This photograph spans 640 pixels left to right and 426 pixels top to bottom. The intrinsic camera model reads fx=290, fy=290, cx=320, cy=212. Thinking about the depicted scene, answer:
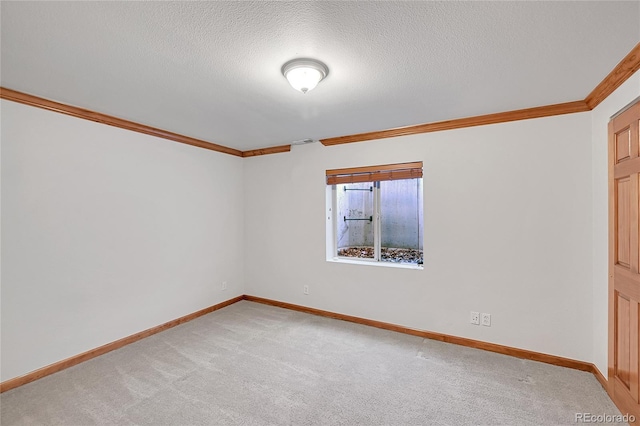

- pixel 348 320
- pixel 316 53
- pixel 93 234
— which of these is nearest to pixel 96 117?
pixel 93 234

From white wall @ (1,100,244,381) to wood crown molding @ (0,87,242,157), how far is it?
0.05m

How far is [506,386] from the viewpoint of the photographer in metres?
2.26

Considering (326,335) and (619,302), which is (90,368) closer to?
(326,335)

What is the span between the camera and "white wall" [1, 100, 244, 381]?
2.30 meters

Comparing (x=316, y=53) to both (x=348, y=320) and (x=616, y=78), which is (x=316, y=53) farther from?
(x=348, y=320)

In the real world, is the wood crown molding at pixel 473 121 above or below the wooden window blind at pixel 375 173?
above

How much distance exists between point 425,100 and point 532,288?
198 centimetres

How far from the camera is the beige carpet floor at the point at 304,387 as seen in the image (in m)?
1.95

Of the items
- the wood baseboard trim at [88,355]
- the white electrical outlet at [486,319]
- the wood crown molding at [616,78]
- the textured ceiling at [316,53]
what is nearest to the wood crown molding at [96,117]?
the textured ceiling at [316,53]

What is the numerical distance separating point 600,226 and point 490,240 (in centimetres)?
79

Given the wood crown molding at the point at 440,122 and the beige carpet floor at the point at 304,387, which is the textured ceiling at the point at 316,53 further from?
the beige carpet floor at the point at 304,387

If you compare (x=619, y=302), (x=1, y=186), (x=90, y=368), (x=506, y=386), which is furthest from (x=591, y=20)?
(x=90, y=368)

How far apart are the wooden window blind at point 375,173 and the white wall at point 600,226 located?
1430 millimetres

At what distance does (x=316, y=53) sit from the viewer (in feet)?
5.65
